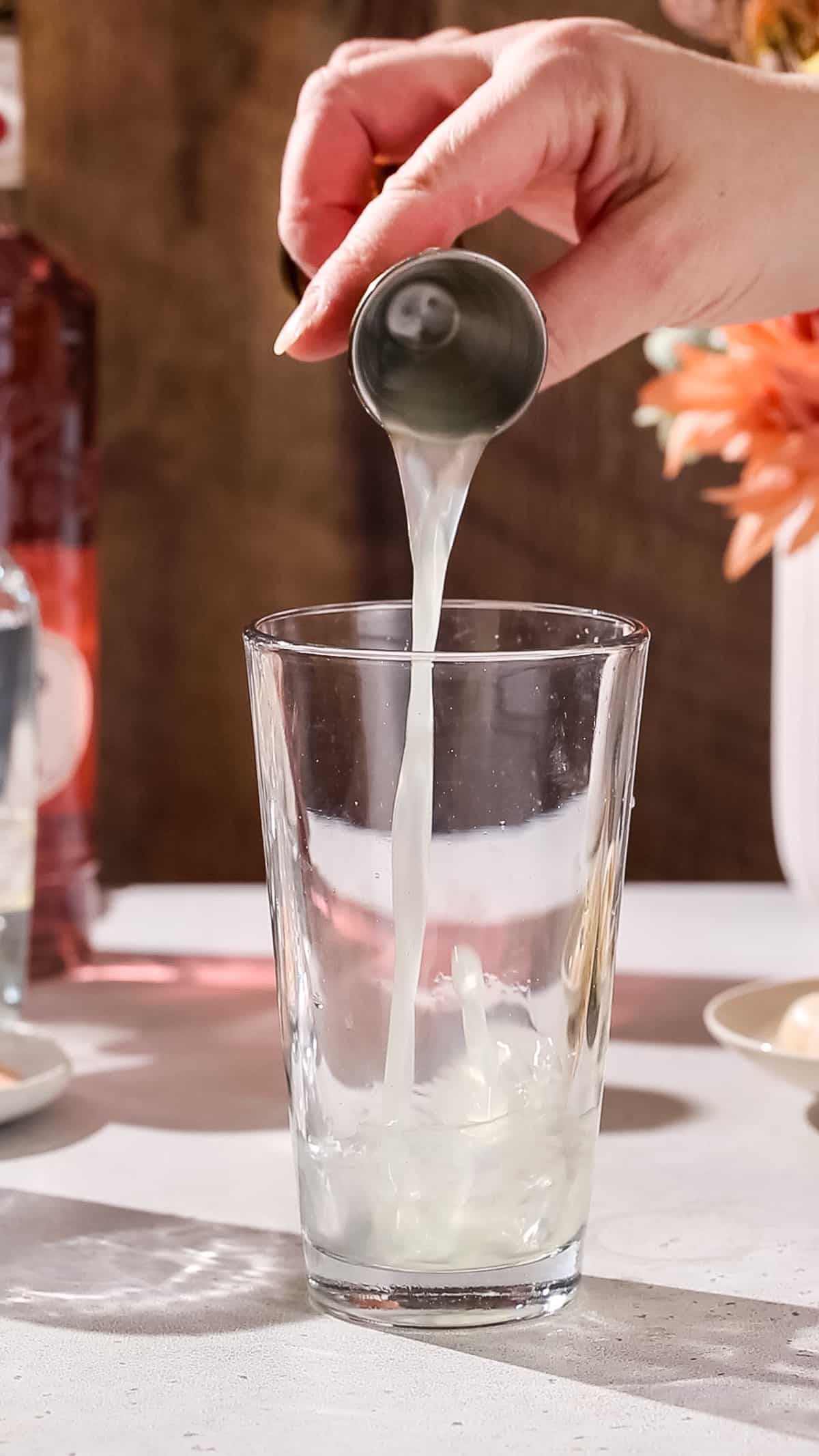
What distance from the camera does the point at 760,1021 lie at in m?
0.76

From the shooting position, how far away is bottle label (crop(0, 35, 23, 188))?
89cm

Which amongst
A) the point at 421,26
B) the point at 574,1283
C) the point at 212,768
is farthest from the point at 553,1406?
the point at 421,26

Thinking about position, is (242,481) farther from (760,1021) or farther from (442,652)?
(442,652)

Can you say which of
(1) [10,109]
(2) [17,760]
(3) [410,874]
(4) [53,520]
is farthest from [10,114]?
(3) [410,874]

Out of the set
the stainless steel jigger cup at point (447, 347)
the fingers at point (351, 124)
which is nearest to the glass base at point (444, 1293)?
the stainless steel jigger cup at point (447, 347)

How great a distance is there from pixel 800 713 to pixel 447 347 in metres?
0.50

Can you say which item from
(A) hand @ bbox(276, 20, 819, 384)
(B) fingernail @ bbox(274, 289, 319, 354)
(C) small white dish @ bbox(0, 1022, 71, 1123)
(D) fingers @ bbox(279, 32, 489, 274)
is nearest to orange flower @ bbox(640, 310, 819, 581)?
(A) hand @ bbox(276, 20, 819, 384)

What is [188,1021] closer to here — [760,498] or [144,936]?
[144,936]

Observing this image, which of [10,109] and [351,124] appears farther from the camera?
[10,109]

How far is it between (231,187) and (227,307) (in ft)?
0.27

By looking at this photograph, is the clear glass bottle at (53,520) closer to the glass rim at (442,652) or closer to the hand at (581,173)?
the hand at (581,173)

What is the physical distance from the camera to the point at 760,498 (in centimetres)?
87

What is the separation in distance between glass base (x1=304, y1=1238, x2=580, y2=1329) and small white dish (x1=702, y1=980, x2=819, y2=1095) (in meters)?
0.15

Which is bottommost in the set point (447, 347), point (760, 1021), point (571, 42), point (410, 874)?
point (760, 1021)
